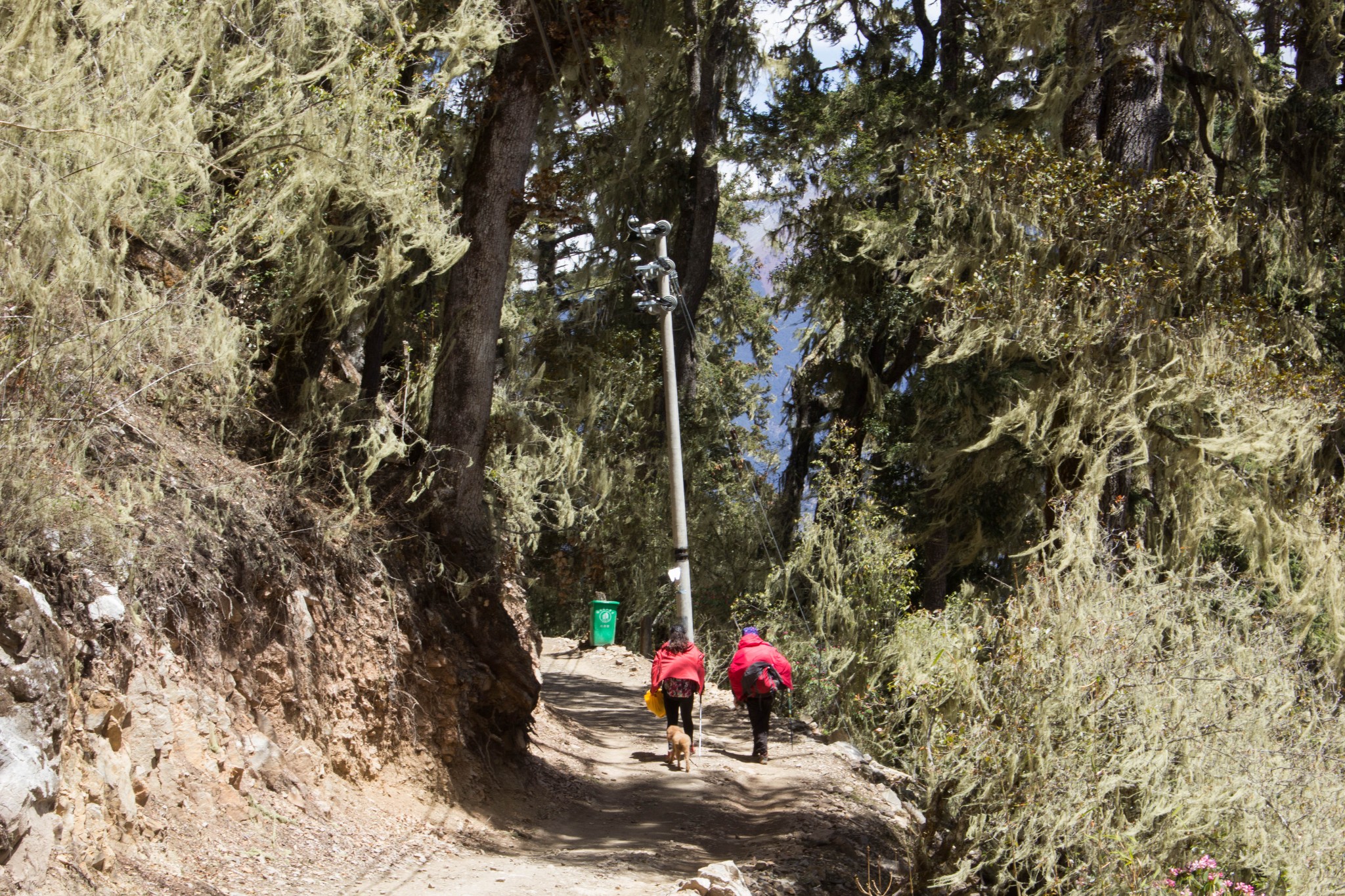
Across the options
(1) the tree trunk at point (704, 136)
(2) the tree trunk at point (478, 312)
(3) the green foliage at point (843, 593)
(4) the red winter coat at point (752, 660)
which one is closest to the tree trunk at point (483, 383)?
(2) the tree trunk at point (478, 312)

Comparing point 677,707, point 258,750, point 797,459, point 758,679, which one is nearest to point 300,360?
point 258,750

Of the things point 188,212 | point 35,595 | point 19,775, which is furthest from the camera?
point 188,212

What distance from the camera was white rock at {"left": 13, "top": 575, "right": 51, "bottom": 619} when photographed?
4.83 meters

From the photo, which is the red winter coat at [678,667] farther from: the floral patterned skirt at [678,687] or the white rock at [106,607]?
the white rock at [106,607]

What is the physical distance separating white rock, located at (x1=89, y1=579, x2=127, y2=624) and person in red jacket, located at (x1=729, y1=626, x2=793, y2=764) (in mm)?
5981

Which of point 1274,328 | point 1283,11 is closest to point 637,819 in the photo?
point 1274,328

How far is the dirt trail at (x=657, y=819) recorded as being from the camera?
22.0 ft

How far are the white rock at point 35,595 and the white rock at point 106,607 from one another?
33 centimetres

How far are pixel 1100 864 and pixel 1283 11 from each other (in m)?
13.6

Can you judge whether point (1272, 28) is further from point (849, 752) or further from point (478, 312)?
point (478, 312)

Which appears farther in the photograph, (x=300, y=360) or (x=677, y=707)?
(x=677, y=707)

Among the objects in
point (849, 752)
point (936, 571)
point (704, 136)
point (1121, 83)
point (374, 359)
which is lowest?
point (849, 752)

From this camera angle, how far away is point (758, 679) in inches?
402

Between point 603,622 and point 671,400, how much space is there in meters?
6.94
